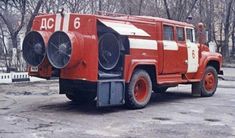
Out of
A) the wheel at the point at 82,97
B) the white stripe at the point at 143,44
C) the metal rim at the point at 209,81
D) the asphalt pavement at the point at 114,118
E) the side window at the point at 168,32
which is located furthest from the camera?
the metal rim at the point at 209,81

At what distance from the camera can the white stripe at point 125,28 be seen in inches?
447

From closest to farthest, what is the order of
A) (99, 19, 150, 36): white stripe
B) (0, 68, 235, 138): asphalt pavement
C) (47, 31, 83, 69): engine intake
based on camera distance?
(0, 68, 235, 138): asphalt pavement
(47, 31, 83, 69): engine intake
(99, 19, 150, 36): white stripe

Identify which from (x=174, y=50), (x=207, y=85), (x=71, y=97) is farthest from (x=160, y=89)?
(x=71, y=97)

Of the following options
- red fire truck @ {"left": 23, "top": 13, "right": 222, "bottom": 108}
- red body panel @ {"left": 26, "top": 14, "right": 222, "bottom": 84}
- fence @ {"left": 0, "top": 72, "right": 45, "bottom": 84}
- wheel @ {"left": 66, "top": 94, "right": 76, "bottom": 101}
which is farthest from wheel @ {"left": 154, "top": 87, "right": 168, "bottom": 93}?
fence @ {"left": 0, "top": 72, "right": 45, "bottom": 84}

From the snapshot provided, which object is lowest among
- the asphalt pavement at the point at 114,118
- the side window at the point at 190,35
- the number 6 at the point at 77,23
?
the asphalt pavement at the point at 114,118

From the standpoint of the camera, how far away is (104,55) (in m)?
11.8

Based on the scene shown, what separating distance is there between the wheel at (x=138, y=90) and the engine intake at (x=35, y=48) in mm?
2379

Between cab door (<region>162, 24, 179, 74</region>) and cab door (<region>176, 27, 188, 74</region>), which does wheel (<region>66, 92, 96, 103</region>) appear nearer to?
cab door (<region>162, 24, 179, 74</region>)

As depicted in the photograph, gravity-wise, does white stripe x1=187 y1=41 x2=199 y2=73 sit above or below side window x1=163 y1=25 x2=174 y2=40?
below

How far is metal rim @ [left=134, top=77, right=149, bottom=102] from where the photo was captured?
12.6 meters

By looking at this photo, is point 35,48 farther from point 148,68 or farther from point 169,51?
point 169,51

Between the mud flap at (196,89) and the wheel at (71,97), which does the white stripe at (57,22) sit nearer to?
the wheel at (71,97)

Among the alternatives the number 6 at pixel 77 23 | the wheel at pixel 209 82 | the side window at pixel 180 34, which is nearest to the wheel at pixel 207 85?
the wheel at pixel 209 82

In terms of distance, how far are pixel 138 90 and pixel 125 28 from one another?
195 cm
